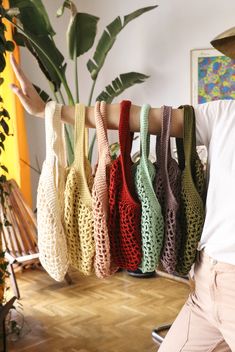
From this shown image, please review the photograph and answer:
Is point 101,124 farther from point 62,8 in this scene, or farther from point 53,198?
point 62,8

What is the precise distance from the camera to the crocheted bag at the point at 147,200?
119cm

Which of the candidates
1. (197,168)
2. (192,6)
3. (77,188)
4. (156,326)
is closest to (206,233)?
(197,168)

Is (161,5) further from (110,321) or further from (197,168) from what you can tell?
(197,168)

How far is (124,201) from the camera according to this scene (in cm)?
119

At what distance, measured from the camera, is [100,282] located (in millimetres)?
3521

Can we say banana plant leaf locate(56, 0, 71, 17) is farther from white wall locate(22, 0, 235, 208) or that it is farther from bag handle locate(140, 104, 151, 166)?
bag handle locate(140, 104, 151, 166)

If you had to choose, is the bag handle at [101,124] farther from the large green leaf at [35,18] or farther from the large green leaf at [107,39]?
the large green leaf at [107,39]

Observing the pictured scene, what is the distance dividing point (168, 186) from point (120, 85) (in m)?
2.67

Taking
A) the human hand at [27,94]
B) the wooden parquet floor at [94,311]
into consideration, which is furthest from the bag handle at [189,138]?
the wooden parquet floor at [94,311]

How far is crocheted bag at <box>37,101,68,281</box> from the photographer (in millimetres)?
1225

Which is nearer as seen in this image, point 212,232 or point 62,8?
point 212,232

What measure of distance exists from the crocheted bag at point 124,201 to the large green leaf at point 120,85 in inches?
102

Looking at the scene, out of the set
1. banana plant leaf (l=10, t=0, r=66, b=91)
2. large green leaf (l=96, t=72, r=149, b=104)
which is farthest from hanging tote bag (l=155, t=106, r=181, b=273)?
large green leaf (l=96, t=72, r=149, b=104)

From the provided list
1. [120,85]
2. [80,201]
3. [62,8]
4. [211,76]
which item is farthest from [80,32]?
[80,201]
